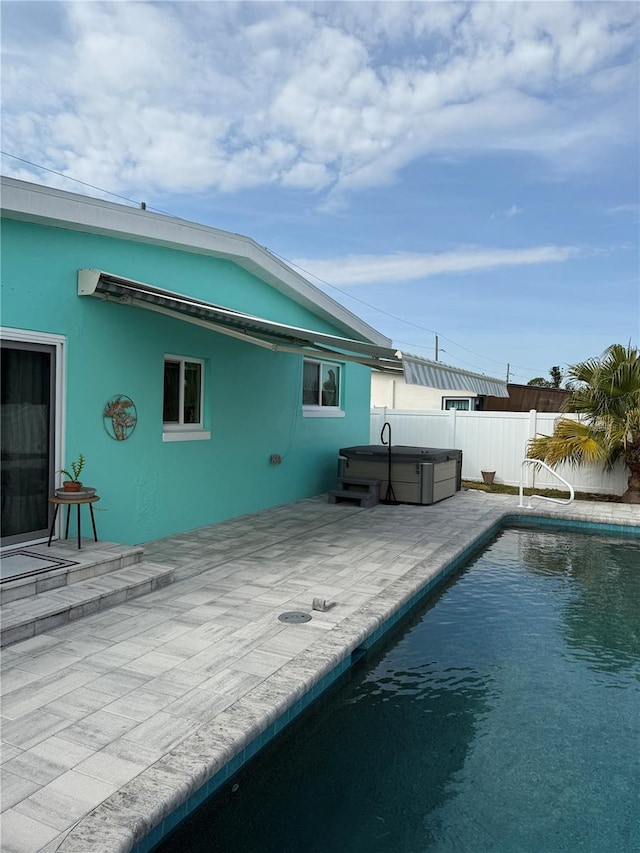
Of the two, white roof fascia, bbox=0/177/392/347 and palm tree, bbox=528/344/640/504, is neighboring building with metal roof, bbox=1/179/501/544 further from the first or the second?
palm tree, bbox=528/344/640/504

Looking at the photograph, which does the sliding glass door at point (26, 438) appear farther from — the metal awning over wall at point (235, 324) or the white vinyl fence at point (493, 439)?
the white vinyl fence at point (493, 439)

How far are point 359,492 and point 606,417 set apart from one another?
787 centimetres

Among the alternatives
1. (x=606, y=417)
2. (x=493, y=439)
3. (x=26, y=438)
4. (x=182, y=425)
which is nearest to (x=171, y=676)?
(x=26, y=438)

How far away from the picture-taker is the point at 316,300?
51.7 feet

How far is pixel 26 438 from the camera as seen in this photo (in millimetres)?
8688

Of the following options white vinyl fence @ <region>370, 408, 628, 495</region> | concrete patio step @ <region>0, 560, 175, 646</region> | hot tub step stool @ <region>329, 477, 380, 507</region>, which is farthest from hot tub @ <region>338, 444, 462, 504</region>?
concrete patio step @ <region>0, 560, 175, 646</region>

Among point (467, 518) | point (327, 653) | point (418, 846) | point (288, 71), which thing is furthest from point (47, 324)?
point (288, 71)

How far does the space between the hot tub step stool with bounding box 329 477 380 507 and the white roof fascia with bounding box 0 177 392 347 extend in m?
4.73

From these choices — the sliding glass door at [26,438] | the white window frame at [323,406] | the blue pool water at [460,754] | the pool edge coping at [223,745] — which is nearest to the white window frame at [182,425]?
the sliding glass door at [26,438]

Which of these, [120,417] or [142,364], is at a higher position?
[142,364]

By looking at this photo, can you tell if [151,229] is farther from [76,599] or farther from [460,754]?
[460,754]

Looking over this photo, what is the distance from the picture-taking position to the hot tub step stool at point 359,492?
1605 centimetres

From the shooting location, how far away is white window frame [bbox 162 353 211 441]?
11570 mm

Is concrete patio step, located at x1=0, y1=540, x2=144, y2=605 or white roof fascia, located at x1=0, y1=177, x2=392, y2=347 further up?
white roof fascia, located at x1=0, y1=177, x2=392, y2=347
